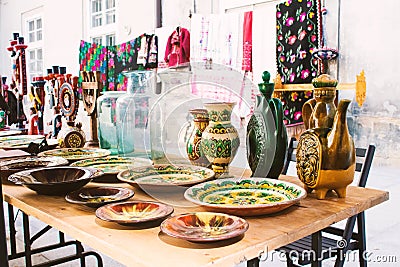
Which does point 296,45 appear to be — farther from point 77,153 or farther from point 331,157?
point 331,157

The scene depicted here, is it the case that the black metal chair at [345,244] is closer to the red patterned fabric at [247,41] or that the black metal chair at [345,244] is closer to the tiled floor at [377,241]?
the tiled floor at [377,241]

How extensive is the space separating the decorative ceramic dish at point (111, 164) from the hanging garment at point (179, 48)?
13.8 feet

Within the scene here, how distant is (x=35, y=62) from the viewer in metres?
10.1

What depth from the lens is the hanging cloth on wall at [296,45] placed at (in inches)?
182

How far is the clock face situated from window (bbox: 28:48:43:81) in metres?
9.50

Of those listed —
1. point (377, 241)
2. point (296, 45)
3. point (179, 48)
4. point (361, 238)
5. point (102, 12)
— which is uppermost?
point (102, 12)

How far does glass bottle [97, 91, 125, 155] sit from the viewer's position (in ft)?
6.61

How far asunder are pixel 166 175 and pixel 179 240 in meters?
0.54

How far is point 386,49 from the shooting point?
4.54 m

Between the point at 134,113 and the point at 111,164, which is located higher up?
the point at 134,113

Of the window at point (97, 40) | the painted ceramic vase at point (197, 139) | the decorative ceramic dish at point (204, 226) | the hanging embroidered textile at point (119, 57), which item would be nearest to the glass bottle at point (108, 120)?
the painted ceramic vase at point (197, 139)

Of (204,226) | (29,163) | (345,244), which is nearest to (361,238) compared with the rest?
(345,244)

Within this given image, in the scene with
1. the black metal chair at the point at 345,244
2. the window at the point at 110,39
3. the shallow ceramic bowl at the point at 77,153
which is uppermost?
the window at the point at 110,39

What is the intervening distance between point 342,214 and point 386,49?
3.86 meters
